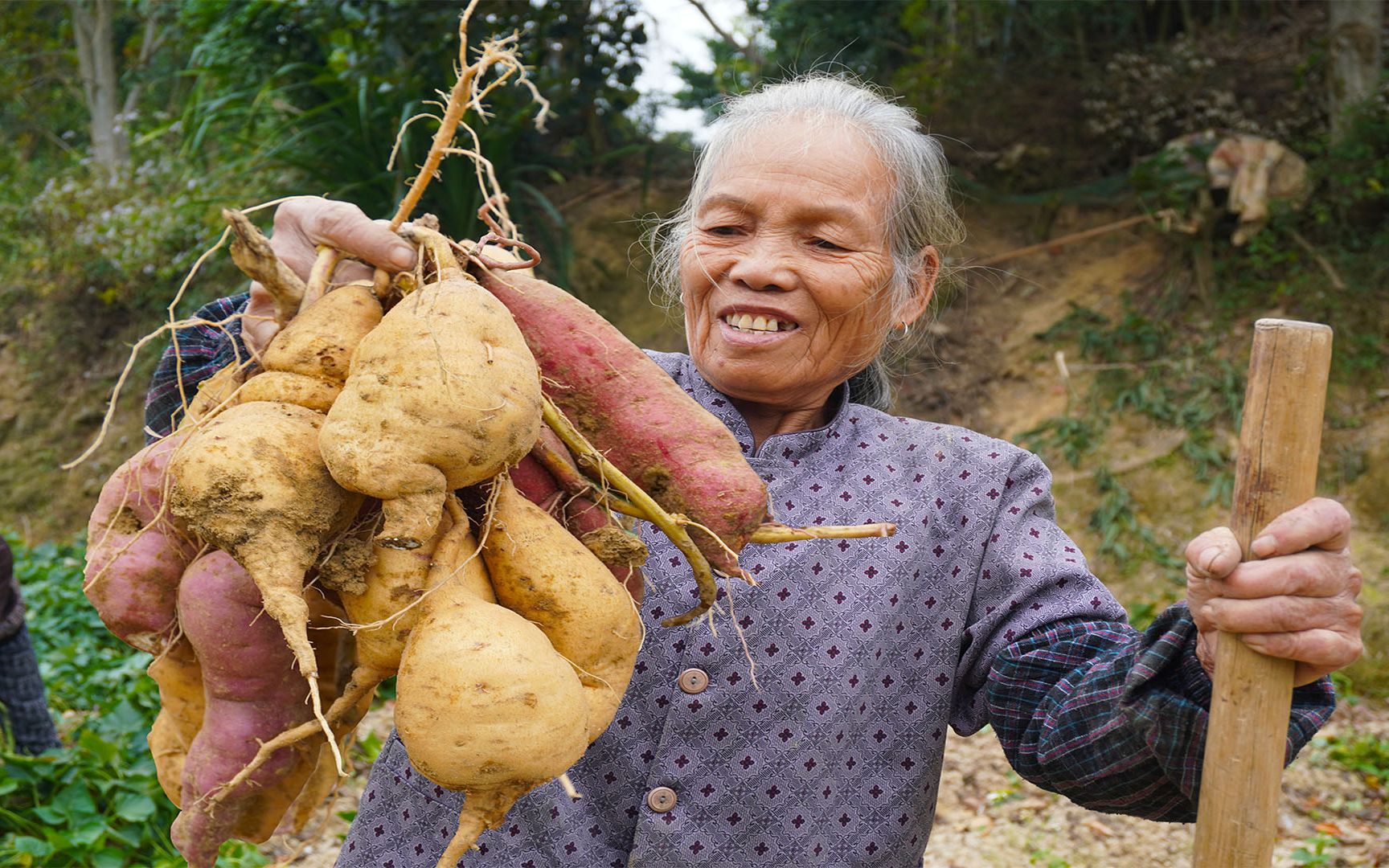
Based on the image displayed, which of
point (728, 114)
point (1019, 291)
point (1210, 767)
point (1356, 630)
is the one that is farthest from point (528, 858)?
point (1019, 291)

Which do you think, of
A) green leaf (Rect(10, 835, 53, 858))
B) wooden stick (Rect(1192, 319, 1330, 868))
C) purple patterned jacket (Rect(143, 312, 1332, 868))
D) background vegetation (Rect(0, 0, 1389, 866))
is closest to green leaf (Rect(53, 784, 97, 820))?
background vegetation (Rect(0, 0, 1389, 866))

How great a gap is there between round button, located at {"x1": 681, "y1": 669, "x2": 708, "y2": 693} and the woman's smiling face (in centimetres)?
42

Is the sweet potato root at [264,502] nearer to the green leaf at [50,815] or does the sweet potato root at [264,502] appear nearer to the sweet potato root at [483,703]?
the sweet potato root at [483,703]

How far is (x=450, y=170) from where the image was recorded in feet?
17.0

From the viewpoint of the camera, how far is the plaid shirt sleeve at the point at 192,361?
1432 millimetres

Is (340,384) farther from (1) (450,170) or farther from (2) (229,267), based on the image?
(2) (229,267)

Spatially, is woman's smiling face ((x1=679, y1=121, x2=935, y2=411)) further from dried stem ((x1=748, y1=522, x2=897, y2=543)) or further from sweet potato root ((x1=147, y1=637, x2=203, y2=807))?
sweet potato root ((x1=147, y1=637, x2=203, y2=807))

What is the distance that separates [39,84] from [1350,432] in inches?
462

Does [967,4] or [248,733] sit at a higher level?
[967,4]

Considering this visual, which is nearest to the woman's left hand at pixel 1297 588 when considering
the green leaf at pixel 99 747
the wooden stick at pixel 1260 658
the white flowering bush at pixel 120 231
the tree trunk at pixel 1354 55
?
the wooden stick at pixel 1260 658

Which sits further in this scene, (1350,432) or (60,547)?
(60,547)

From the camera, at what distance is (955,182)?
5719mm

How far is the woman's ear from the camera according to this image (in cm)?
177

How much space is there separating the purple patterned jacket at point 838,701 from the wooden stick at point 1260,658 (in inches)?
7.9
